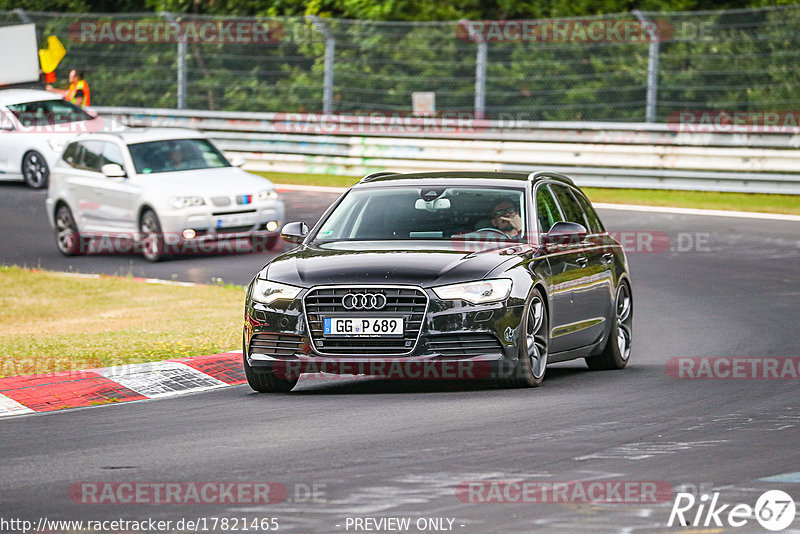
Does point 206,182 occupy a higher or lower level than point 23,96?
lower

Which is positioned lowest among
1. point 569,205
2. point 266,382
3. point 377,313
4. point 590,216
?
point 266,382

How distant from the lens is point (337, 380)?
11.8 meters

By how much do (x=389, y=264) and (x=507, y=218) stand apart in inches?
54.7

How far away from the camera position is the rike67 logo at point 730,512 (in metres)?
6.54

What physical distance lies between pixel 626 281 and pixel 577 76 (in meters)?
15.9

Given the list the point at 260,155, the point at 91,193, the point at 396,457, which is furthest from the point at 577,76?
the point at 396,457

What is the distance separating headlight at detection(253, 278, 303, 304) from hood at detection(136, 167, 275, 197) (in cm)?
1050

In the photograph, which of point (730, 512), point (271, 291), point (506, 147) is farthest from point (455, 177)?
point (506, 147)

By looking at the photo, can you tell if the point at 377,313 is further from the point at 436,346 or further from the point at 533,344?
the point at 533,344

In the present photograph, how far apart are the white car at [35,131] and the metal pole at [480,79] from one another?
7260mm

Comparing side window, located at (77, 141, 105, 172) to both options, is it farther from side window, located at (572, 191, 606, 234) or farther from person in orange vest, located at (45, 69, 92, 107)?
side window, located at (572, 191, 606, 234)

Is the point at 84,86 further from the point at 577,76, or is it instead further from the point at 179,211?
the point at 179,211

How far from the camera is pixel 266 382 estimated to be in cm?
1080

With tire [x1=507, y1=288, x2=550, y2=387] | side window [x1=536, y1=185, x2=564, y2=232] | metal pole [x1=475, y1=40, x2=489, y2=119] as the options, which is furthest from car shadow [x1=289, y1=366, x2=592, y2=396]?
metal pole [x1=475, y1=40, x2=489, y2=119]
